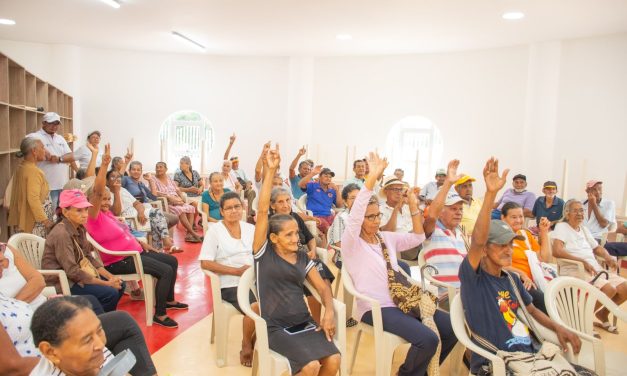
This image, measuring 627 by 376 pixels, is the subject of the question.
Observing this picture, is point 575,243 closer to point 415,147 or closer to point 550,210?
point 550,210

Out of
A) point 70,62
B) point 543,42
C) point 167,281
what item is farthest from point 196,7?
point 543,42

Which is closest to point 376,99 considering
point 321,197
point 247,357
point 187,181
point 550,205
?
point 187,181

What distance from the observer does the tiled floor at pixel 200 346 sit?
10.8 ft

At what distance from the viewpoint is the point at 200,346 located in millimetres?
3689

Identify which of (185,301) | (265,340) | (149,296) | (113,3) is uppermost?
(113,3)

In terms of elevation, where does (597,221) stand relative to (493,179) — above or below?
below

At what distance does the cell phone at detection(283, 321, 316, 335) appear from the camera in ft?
8.93

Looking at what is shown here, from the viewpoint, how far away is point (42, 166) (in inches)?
234

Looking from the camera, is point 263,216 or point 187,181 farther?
point 187,181

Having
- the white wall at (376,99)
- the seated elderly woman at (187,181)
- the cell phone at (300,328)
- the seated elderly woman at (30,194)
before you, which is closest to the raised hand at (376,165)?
the cell phone at (300,328)

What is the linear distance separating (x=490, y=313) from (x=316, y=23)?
5.73 meters

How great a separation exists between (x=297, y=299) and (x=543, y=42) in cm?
717

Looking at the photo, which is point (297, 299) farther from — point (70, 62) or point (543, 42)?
point (70, 62)

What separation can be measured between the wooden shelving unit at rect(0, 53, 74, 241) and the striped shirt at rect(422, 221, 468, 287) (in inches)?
175
